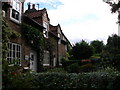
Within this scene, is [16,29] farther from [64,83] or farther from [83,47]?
[83,47]

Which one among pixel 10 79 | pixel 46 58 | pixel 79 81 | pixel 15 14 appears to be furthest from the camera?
pixel 46 58

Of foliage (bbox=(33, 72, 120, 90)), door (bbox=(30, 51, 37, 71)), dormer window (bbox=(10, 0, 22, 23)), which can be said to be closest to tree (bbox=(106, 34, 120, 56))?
door (bbox=(30, 51, 37, 71))

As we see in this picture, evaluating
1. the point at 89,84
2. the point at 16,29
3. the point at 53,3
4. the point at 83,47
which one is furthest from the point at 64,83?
the point at 83,47

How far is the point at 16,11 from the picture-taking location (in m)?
13.0

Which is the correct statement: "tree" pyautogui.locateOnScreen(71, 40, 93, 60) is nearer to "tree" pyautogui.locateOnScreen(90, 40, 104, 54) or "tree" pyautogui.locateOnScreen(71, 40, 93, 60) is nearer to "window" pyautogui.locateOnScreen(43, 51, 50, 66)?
"window" pyautogui.locateOnScreen(43, 51, 50, 66)

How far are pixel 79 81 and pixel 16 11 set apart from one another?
8571 millimetres

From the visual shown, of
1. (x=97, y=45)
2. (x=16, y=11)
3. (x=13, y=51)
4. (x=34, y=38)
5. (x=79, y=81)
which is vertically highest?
(x=16, y=11)

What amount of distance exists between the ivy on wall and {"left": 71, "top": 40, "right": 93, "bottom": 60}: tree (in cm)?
1099

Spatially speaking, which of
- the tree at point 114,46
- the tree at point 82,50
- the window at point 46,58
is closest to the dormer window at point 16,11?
the window at point 46,58

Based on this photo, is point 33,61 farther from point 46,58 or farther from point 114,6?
point 114,6

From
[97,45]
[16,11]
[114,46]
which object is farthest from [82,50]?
[97,45]

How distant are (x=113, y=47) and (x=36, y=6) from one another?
41.2 feet

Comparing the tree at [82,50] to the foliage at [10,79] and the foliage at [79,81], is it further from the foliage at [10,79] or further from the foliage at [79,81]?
the foliage at [10,79]

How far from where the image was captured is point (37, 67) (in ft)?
52.8
